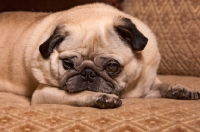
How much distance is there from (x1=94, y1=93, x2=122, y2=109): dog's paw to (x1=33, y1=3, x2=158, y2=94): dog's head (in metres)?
0.15

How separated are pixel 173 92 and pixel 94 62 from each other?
1.66 ft

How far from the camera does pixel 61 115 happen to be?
4.99 feet

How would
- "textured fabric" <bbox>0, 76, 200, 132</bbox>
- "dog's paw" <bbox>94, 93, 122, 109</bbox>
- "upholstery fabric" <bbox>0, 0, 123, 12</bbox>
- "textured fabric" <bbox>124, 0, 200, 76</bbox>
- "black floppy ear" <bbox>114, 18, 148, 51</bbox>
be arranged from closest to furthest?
"textured fabric" <bbox>0, 76, 200, 132</bbox> < "dog's paw" <bbox>94, 93, 122, 109</bbox> < "black floppy ear" <bbox>114, 18, 148, 51</bbox> < "textured fabric" <bbox>124, 0, 200, 76</bbox> < "upholstery fabric" <bbox>0, 0, 123, 12</bbox>

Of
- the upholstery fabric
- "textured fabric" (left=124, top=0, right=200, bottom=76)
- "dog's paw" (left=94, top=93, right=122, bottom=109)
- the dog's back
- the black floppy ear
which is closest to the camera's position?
"dog's paw" (left=94, top=93, right=122, bottom=109)

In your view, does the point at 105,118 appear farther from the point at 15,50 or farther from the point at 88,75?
the point at 15,50

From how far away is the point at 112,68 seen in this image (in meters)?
1.85

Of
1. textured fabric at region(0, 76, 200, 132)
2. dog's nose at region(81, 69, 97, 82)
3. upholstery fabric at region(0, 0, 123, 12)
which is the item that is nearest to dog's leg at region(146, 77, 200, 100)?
textured fabric at region(0, 76, 200, 132)

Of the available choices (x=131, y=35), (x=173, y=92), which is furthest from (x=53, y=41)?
(x=173, y=92)

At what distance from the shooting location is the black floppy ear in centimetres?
183

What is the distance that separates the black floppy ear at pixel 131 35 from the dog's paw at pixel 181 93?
1.15ft

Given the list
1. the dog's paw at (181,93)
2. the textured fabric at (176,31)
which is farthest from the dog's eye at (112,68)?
the textured fabric at (176,31)

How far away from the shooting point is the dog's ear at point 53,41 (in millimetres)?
1856

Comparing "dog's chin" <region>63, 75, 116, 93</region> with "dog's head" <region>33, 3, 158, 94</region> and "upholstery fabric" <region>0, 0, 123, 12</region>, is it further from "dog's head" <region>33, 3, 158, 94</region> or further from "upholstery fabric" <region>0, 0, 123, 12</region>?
"upholstery fabric" <region>0, 0, 123, 12</region>

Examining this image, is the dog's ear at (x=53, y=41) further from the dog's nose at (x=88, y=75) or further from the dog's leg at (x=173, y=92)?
the dog's leg at (x=173, y=92)
